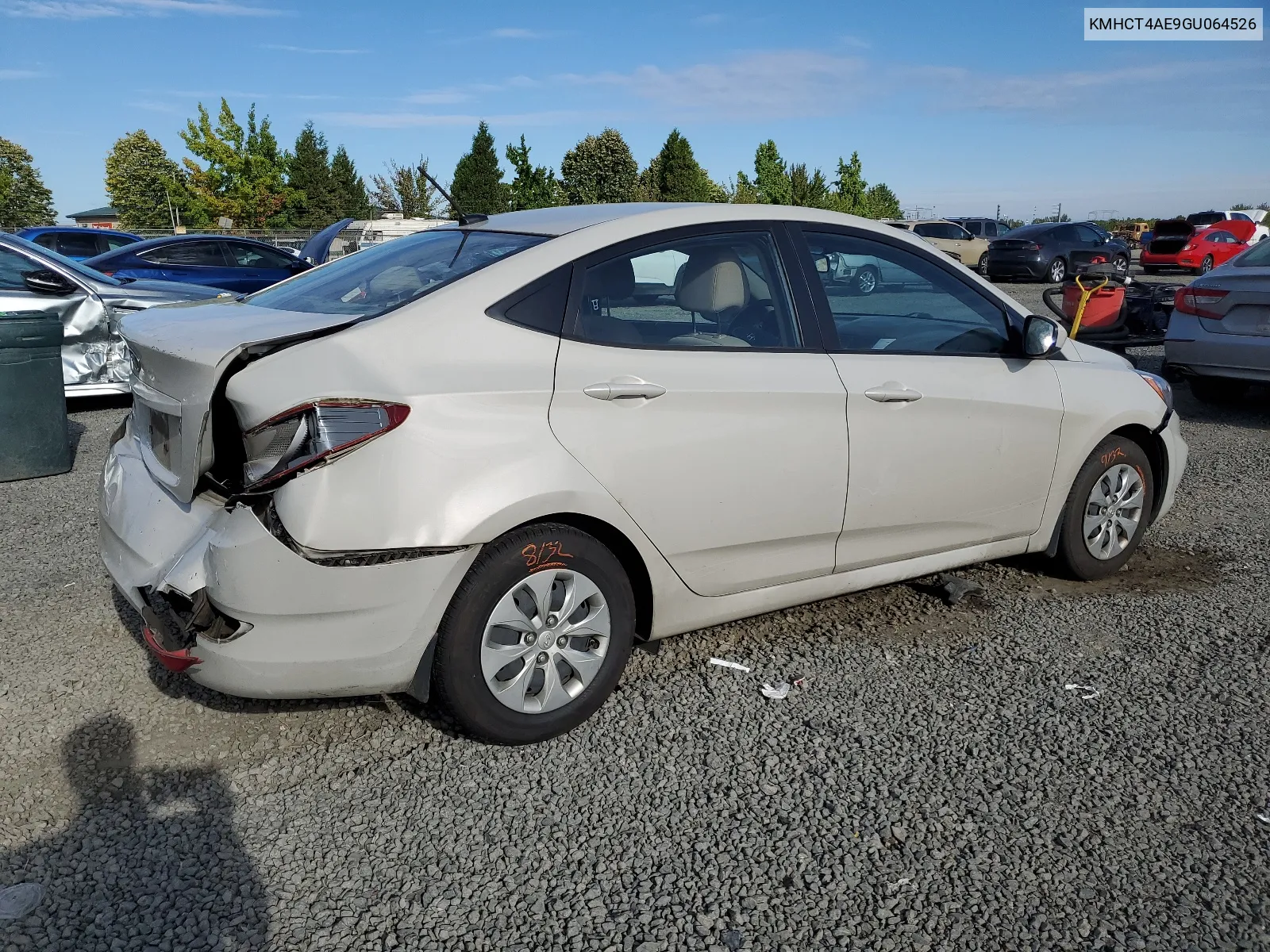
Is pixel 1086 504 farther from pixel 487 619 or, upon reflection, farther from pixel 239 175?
pixel 239 175

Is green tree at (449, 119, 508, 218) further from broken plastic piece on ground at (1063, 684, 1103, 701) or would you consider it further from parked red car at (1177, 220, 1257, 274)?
broken plastic piece on ground at (1063, 684, 1103, 701)

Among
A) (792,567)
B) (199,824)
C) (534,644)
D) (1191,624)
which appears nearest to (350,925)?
(199,824)

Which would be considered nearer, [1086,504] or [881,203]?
[1086,504]

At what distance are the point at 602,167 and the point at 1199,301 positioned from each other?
157ft

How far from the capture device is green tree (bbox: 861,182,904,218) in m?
47.7

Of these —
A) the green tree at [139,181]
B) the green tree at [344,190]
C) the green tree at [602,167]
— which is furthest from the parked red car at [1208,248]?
the green tree at [139,181]

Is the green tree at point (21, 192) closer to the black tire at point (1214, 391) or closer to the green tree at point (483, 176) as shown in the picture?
the green tree at point (483, 176)

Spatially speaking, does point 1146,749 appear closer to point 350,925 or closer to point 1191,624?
point 1191,624

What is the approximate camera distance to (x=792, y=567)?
368 centimetres

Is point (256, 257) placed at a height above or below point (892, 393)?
above

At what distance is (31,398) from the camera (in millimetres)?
6520

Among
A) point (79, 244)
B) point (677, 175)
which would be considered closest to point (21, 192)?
point (677, 175)

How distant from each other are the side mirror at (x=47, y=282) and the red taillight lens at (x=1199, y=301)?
907 centimetres

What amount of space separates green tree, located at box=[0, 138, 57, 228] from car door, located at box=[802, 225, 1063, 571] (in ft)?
238
